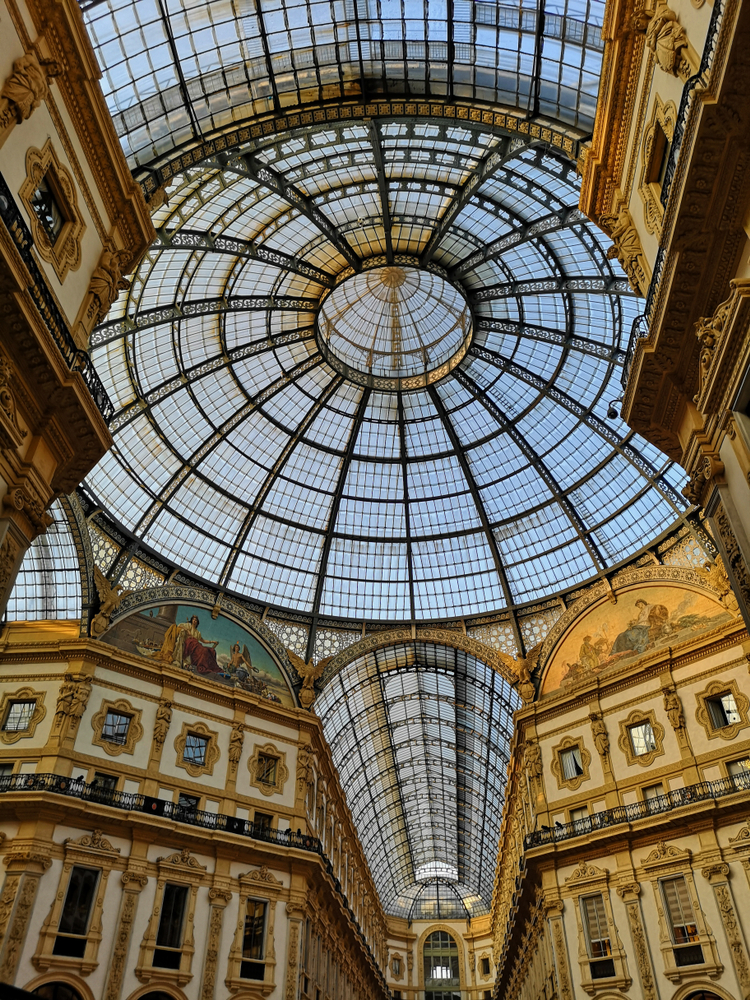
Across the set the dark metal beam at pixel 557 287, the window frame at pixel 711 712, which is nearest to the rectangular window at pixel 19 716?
the window frame at pixel 711 712

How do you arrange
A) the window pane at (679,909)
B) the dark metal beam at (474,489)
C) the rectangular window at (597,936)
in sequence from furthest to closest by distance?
the dark metal beam at (474,489), the rectangular window at (597,936), the window pane at (679,909)

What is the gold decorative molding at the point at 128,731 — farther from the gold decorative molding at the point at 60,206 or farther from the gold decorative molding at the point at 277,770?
the gold decorative molding at the point at 60,206

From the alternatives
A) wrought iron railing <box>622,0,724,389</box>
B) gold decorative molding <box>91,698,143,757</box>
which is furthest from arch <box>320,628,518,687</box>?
wrought iron railing <box>622,0,724,389</box>

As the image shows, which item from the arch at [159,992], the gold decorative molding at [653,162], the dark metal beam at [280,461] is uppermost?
the dark metal beam at [280,461]

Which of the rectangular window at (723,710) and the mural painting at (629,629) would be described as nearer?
the rectangular window at (723,710)

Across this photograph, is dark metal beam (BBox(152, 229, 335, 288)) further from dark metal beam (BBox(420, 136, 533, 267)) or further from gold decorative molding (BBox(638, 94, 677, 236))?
gold decorative molding (BBox(638, 94, 677, 236))

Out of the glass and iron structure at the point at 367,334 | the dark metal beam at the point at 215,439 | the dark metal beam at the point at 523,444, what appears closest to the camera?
the glass and iron structure at the point at 367,334

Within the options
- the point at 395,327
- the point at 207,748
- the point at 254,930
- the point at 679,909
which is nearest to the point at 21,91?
the point at 207,748

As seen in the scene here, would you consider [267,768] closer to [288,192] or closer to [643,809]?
[643,809]

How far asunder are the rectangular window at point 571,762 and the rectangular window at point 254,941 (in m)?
14.1

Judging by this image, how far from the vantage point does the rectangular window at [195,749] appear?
30.8 meters

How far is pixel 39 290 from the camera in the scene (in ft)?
47.5

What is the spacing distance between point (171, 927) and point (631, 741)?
64.6 feet

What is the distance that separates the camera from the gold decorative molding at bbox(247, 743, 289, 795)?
3238cm
